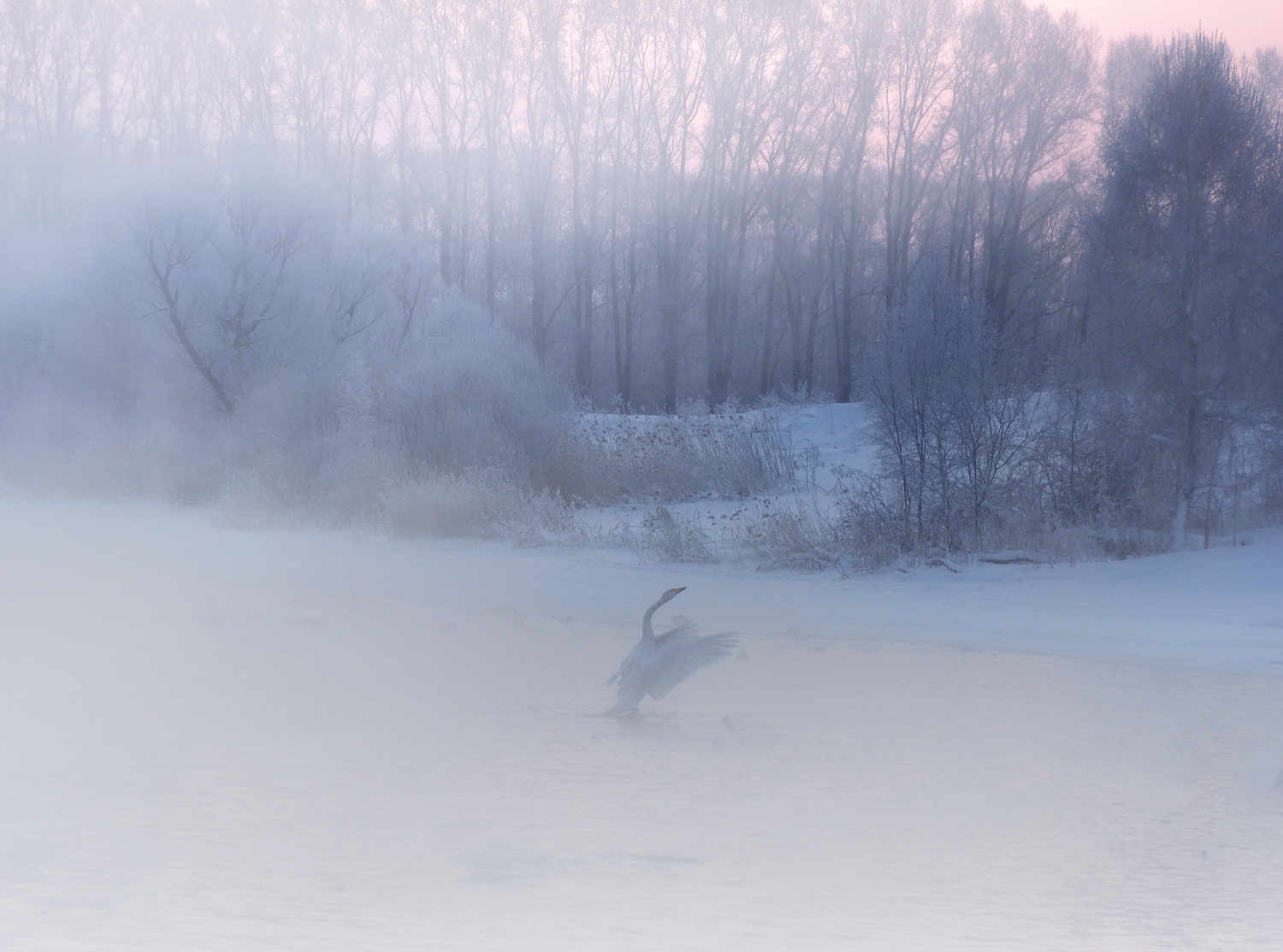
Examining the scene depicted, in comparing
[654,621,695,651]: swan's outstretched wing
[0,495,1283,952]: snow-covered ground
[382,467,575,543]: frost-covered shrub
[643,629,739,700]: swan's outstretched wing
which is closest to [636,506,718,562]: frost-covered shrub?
[382,467,575,543]: frost-covered shrub

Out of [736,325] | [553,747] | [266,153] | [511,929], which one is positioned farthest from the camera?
[736,325]

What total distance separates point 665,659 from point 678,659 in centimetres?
7

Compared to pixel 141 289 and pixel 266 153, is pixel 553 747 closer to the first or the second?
pixel 141 289

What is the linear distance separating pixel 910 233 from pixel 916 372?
2642cm

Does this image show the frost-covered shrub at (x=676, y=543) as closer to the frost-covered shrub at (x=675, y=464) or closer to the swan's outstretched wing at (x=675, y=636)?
the frost-covered shrub at (x=675, y=464)

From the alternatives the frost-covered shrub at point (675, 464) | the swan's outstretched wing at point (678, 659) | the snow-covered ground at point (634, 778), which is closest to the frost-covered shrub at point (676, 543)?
the snow-covered ground at point (634, 778)

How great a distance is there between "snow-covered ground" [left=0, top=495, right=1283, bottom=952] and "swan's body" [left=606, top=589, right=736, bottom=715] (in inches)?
10.5

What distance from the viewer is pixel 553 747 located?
5699mm

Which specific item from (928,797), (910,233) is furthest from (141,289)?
(910,233)

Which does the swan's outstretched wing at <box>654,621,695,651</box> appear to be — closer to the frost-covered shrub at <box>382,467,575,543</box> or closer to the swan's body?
the swan's body

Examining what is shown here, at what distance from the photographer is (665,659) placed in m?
5.95

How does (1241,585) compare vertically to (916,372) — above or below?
below

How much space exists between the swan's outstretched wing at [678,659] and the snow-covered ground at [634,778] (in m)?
0.29

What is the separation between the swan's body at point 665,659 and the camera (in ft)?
19.3
